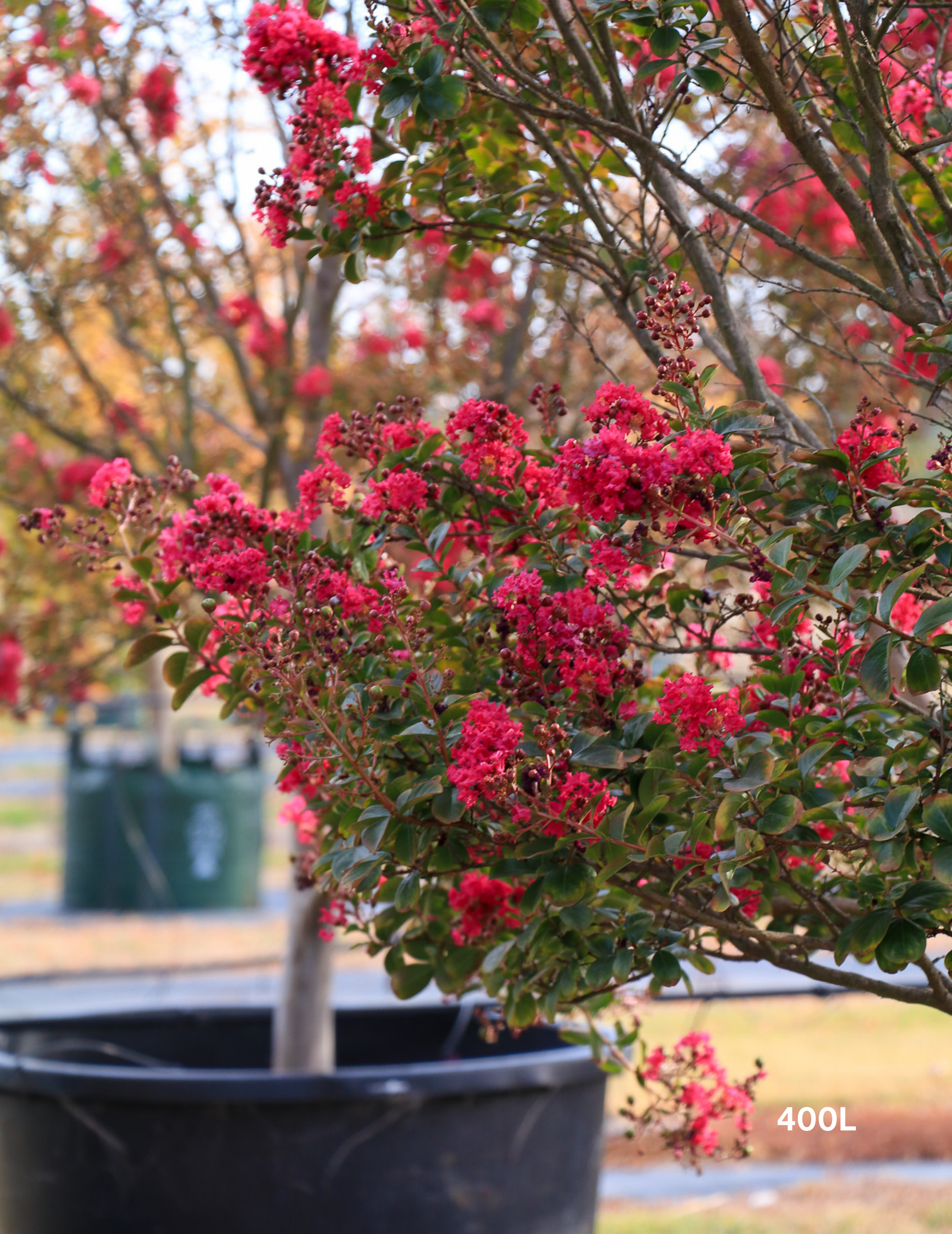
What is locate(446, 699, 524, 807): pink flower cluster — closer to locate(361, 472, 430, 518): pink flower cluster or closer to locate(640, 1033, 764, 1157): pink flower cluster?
locate(361, 472, 430, 518): pink flower cluster

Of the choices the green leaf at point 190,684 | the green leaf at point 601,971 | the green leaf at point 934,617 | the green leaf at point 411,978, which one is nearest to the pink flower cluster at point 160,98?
the green leaf at point 190,684

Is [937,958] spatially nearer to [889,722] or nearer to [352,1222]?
[889,722]

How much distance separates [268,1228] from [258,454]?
447 cm

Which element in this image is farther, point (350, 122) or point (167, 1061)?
point (167, 1061)

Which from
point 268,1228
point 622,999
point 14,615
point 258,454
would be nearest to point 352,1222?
point 268,1228

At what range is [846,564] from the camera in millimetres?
1412

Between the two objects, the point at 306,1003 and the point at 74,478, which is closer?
the point at 306,1003

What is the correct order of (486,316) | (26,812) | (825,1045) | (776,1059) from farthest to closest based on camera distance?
(26,812) < (825,1045) < (776,1059) < (486,316)

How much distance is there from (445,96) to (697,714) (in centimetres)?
93

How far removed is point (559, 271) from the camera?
4305mm

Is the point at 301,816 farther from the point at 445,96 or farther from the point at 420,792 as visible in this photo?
the point at 445,96

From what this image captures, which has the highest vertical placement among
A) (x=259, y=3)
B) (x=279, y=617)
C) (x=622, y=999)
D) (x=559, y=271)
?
(x=559, y=271)

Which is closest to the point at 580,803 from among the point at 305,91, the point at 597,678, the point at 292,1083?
the point at 597,678

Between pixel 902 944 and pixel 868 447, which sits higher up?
pixel 868 447
